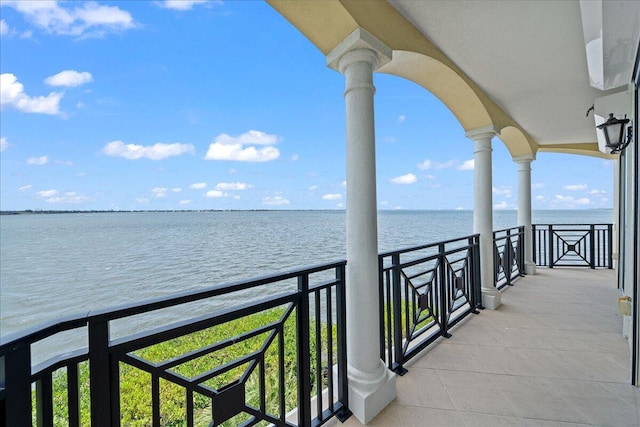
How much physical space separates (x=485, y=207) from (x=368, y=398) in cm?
287

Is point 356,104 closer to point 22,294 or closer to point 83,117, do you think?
point 22,294

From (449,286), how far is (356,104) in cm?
217

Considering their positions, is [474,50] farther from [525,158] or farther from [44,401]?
[525,158]

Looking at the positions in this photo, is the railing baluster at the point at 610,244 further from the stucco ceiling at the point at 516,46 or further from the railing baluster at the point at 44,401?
the railing baluster at the point at 44,401

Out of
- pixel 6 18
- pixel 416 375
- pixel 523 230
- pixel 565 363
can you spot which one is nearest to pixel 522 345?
pixel 565 363

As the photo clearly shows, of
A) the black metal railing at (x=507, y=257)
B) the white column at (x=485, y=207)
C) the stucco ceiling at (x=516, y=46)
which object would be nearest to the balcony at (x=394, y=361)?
the white column at (x=485, y=207)

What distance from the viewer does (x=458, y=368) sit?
7.14 ft

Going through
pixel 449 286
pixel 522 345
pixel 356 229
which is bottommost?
pixel 522 345

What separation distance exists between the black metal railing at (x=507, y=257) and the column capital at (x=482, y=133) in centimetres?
144

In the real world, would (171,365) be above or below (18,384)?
below

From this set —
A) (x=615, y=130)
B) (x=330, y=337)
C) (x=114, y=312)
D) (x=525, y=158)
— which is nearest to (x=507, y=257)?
(x=525, y=158)

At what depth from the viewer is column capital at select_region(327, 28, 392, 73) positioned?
66.3 inches

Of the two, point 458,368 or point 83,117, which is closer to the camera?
point 458,368

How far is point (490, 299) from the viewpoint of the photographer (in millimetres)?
3510
